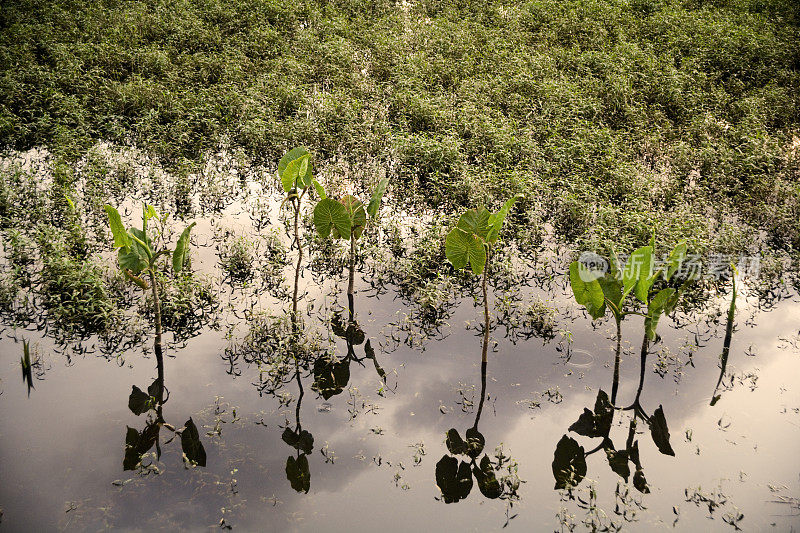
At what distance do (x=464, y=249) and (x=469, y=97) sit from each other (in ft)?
13.9

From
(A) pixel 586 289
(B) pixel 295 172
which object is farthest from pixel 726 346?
(B) pixel 295 172

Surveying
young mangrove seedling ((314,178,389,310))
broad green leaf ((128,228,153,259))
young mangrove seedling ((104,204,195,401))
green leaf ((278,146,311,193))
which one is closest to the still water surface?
young mangrove seedling ((104,204,195,401))

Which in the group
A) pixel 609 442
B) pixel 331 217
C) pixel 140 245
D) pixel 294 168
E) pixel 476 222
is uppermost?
pixel 294 168

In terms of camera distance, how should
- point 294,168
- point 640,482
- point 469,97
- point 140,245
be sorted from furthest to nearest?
point 469,97
point 294,168
point 140,245
point 640,482

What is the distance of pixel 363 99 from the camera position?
826 centimetres

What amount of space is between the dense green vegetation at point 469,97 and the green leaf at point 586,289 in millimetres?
1691

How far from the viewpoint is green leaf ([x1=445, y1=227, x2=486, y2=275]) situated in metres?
4.40

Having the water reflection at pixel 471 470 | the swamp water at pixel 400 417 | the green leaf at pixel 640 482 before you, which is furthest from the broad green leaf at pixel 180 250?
the green leaf at pixel 640 482

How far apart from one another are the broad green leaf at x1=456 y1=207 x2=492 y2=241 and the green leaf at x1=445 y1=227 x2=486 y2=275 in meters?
0.04

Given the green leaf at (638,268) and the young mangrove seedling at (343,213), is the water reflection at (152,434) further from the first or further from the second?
the green leaf at (638,268)

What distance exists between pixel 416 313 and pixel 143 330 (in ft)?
7.09

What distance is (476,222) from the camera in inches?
171

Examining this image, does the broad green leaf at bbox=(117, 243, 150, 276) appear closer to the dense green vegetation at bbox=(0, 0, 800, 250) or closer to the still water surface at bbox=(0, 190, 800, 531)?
the still water surface at bbox=(0, 190, 800, 531)

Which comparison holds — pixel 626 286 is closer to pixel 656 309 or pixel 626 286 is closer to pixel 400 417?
pixel 656 309
